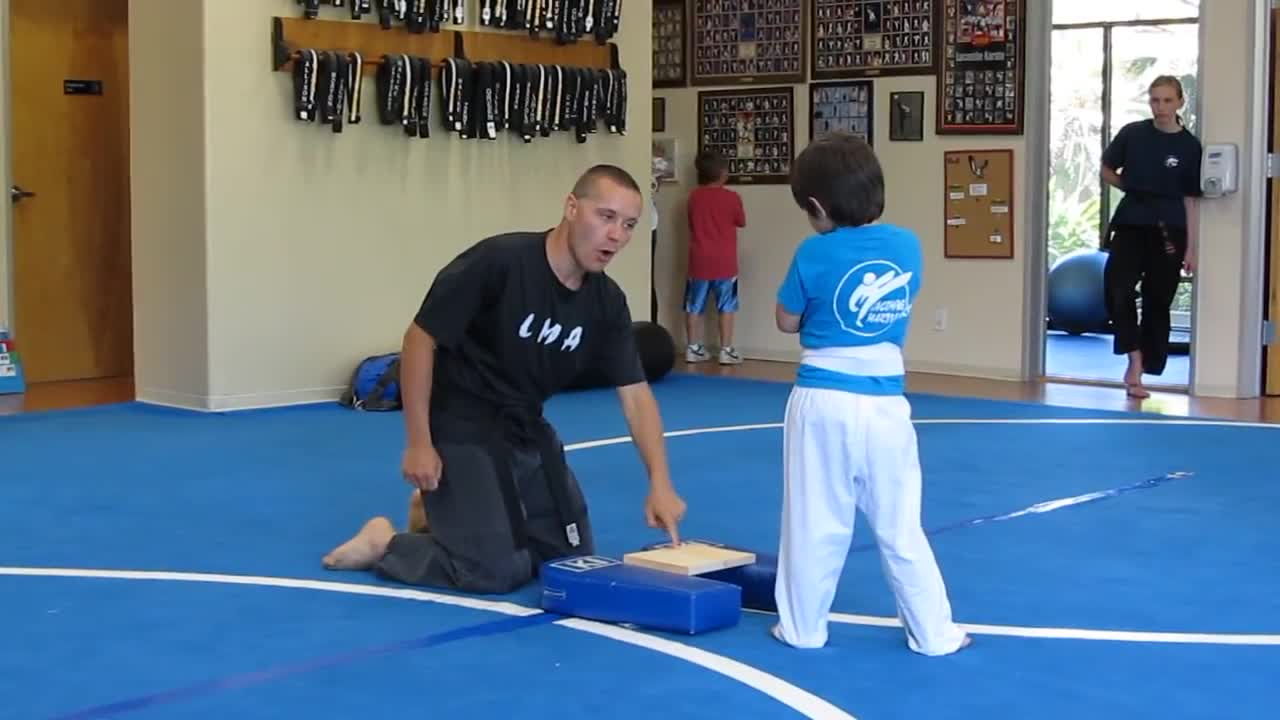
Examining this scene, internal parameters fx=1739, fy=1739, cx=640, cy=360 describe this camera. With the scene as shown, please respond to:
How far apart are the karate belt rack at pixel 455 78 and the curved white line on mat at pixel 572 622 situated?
4.72 m

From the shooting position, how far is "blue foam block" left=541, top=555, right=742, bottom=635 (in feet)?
14.2

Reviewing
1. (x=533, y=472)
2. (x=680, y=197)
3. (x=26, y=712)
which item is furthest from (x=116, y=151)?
(x=26, y=712)

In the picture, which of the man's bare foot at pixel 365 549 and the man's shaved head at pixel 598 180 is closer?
the man's shaved head at pixel 598 180

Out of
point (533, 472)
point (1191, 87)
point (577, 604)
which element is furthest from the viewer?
point (1191, 87)

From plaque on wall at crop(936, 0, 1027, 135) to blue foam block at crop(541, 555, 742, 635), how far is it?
7.44m

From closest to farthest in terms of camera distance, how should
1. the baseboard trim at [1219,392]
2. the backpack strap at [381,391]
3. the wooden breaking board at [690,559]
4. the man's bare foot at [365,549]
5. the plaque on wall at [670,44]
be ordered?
the wooden breaking board at [690,559] < the man's bare foot at [365,549] < the backpack strap at [381,391] < the baseboard trim at [1219,392] < the plaque on wall at [670,44]

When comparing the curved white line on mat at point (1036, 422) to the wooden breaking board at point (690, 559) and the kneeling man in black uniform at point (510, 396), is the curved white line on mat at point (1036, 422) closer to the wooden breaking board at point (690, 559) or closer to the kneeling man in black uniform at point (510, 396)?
the kneeling man in black uniform at point (510, 396)

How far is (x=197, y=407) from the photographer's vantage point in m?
9.30

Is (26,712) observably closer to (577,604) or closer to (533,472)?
(577,604)

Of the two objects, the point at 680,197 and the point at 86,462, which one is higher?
the point at 680,197

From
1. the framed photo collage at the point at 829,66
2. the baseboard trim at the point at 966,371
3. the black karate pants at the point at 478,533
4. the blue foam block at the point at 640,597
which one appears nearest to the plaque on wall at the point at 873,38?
the framed photo collage at the point at 829,66

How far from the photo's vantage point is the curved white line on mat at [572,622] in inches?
150


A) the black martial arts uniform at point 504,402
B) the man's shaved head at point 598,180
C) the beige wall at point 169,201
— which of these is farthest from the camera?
the beige wall at point 169,201

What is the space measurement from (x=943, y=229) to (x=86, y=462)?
6286 millimetres
